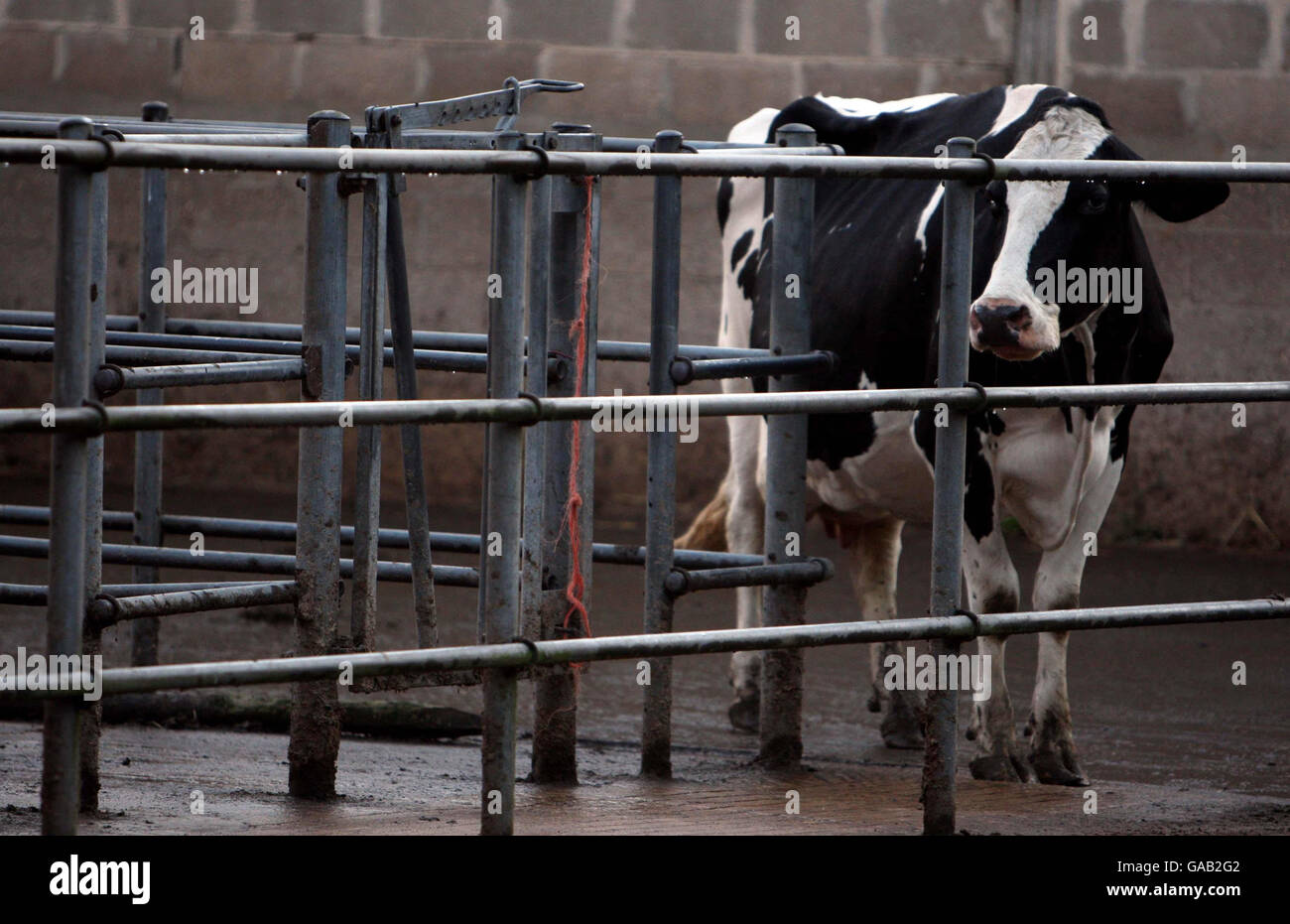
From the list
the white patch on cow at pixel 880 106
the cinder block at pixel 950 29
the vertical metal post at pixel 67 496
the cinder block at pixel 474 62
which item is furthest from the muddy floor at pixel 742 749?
the cinder block at pixel 950 29

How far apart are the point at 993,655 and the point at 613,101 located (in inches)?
205

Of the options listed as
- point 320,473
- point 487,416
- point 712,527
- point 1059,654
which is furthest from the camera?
point 712,527

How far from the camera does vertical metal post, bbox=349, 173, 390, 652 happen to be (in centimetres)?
393

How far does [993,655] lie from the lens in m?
4.79

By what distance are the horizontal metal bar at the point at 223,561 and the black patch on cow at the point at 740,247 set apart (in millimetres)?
1970

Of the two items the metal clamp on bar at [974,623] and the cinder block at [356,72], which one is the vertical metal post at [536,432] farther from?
the cinder block at [356,72]

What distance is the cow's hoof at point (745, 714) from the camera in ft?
18.1

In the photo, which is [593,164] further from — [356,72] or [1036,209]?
[356,72]

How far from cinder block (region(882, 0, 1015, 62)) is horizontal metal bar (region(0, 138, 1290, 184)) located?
19.0 feet

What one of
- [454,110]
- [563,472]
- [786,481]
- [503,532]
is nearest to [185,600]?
[503,532]

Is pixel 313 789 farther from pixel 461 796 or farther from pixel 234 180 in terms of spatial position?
pixel 234 180

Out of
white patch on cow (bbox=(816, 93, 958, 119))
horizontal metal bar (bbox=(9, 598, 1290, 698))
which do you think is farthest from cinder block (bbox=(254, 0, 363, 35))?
horizontal metal bar (bbox=(9, 598, 1290, 698))

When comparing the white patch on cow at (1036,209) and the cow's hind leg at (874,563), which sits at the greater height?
the white patch on cow at (1036,209)

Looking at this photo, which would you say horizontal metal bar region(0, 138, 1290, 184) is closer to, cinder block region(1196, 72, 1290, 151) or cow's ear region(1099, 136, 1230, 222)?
cow's ear region(1099, 136, 1230, 222)
